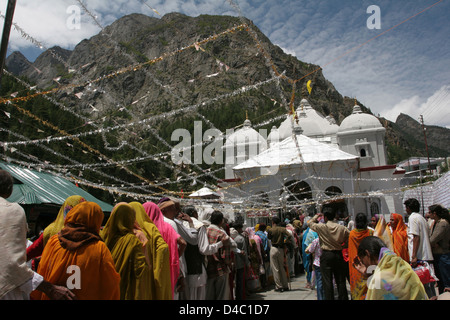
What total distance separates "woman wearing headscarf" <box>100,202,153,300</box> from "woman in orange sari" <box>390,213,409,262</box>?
421cm

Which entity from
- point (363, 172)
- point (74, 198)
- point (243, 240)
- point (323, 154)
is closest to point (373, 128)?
point (363, 172)

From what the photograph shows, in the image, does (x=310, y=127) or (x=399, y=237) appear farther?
(x=310, y=127)

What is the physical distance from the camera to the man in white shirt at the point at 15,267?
7.71ft

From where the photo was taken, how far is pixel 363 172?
28641 millimetres

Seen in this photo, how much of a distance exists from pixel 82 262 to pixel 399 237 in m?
4.94

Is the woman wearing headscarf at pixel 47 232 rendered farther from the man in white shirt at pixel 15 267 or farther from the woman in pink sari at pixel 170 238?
the man in white shirt at pixel 15 267

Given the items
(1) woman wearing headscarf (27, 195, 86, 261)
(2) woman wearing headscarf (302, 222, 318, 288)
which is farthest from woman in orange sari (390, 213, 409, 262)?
(1) woman wearing headscarf (27, 195, 86, 261)

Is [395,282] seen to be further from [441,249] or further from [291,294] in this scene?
[291,294]

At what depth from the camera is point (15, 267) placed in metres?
2.37

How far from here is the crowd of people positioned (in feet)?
7.83

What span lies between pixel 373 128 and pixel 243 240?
91.9 ft

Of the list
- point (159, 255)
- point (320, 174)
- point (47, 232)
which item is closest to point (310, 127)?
point (320, 174)

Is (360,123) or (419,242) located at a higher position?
(360,123)
